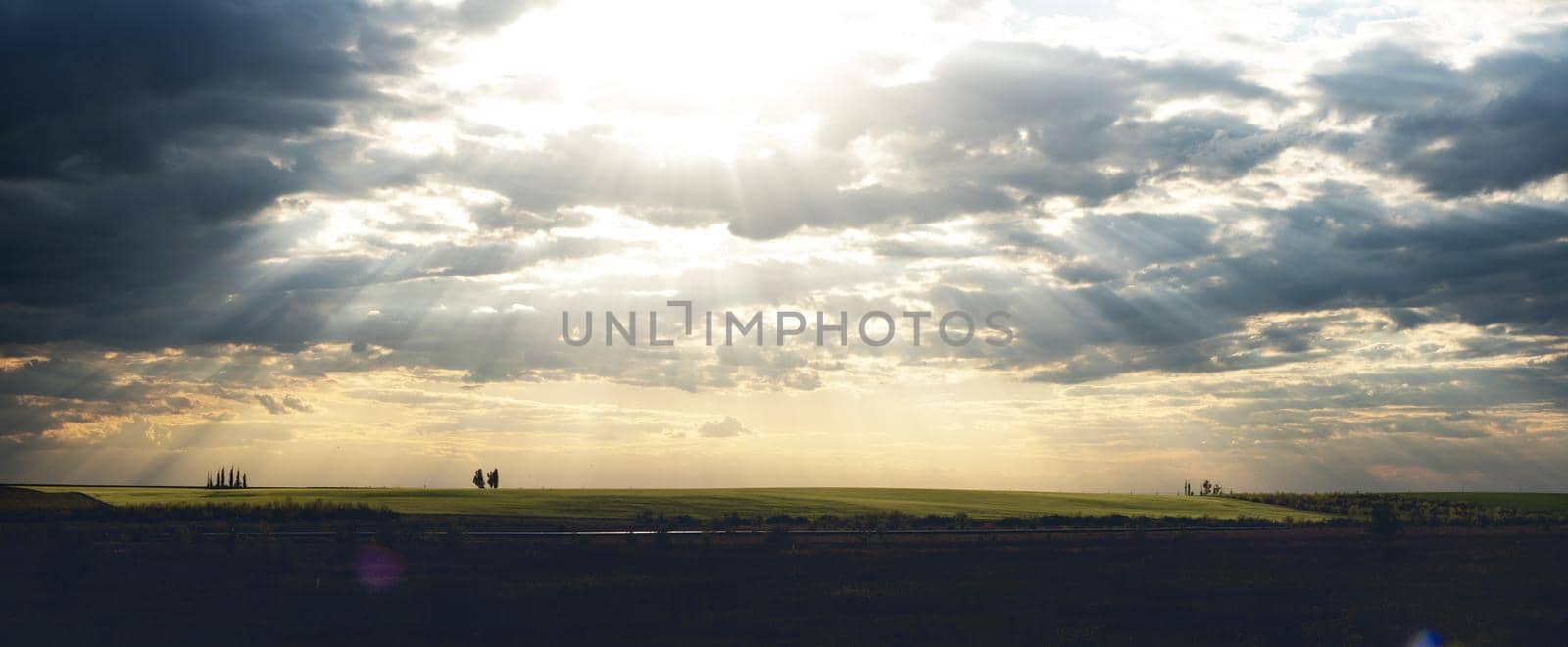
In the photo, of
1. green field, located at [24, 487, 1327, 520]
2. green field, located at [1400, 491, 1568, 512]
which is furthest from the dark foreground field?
green field, located at [1400, 491, 1568, 512]

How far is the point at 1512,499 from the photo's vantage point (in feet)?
433

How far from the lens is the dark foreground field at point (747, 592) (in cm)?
3209

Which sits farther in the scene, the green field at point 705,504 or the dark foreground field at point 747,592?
the green field at point 705,504

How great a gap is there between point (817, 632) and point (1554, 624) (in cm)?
2348

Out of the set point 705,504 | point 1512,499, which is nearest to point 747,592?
point 705,504

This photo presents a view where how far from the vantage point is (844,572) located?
1719 inches

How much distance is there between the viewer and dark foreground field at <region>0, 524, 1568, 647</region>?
3209cm

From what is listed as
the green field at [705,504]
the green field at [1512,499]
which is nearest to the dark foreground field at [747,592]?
the green field at [705,504]

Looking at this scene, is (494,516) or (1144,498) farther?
(1144,498)

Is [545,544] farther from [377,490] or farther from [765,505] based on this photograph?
[377,490]

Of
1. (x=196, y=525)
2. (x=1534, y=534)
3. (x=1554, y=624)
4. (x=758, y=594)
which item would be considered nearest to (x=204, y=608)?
(x=758, y=594)

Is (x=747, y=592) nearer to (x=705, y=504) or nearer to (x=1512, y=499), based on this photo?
(x=705, y=504)

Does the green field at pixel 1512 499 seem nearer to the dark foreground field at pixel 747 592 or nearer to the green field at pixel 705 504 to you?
the green field at pixel 705 504

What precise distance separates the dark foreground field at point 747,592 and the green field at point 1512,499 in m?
73.9
